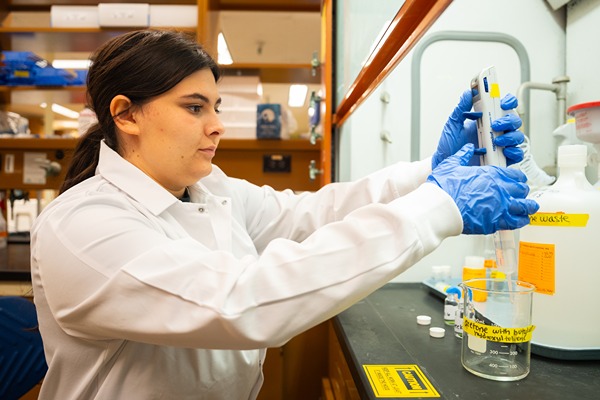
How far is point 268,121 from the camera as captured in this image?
267 cm

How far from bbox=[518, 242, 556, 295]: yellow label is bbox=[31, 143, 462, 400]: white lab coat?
23cm

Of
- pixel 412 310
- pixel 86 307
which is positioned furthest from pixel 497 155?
pixel 86 307

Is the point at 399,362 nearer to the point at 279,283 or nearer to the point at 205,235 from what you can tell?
the point at 279,283

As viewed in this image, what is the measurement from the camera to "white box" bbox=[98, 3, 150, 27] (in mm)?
2635

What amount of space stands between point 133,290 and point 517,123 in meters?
0.73

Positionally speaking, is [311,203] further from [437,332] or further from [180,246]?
[180,246]

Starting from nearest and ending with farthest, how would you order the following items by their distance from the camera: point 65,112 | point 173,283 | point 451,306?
point 173,283 < point 451,306 < point 65,112

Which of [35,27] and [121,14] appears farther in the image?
[35,27]


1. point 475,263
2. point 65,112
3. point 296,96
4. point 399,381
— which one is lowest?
point 399,381

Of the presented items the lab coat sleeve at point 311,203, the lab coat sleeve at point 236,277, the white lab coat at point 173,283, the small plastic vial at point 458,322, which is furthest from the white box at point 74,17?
the small plastic vial at point 458,322

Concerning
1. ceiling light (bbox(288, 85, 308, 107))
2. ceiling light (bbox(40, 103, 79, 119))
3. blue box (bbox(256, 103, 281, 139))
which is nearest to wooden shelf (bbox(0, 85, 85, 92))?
blue box (bbox(256, 103, 281, 139))

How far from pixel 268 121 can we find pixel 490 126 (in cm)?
196

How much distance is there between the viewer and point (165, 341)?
0.68 meters

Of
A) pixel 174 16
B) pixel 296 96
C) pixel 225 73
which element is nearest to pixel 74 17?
pixel 174 16
